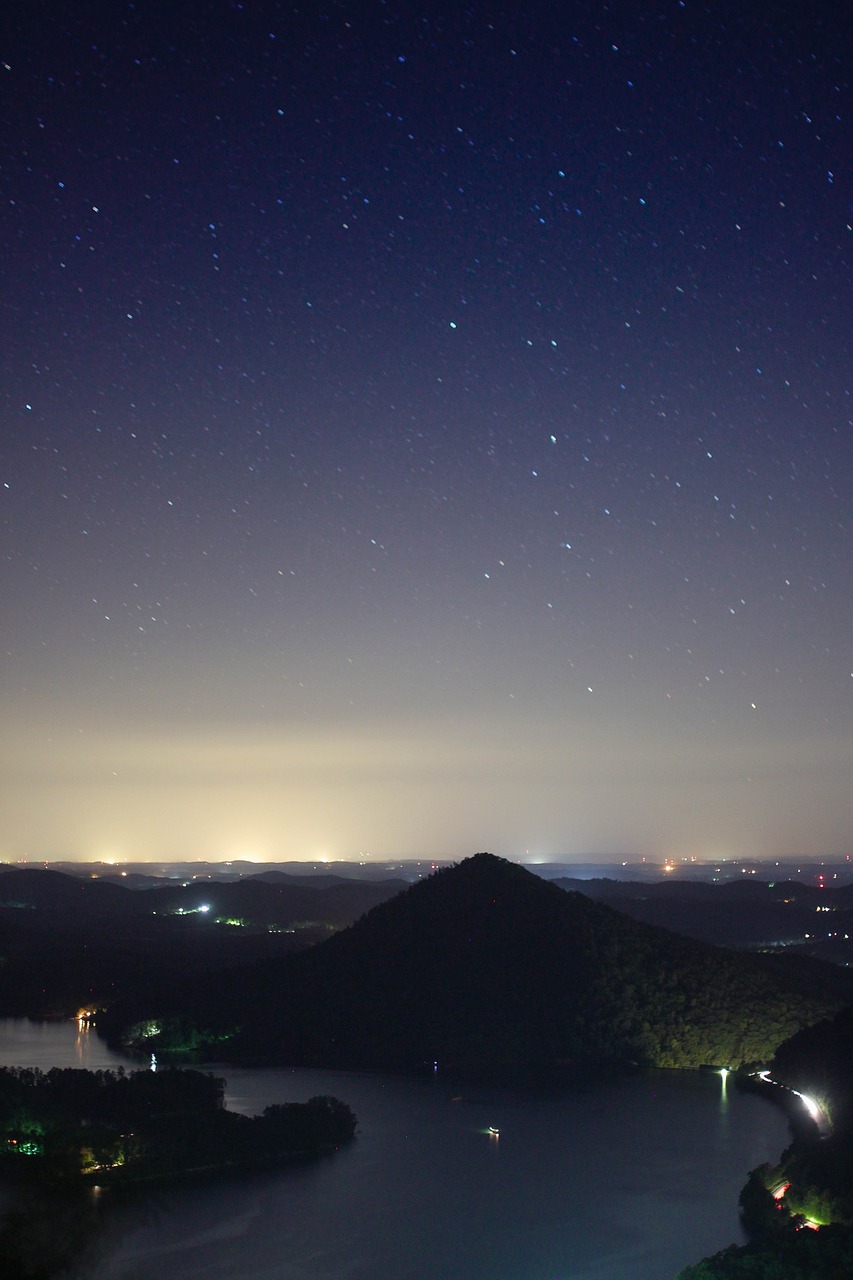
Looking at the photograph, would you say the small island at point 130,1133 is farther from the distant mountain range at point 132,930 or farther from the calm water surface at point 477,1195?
the distant mountain range at point 132,930

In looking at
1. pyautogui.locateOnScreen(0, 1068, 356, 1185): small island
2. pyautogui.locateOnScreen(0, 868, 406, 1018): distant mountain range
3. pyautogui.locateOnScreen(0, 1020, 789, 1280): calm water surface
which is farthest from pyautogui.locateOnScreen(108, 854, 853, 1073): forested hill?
pyautogui.locateOnScreen(0, 1068, 356, 1185): small island

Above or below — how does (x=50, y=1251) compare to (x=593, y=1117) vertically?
above

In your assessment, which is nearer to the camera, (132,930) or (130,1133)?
(130,1133)

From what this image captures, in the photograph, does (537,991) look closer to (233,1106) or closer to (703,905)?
(233,1106)

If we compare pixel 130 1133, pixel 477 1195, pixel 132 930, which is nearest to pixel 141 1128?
pixel 130 1133

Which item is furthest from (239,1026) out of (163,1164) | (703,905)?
(703,905)

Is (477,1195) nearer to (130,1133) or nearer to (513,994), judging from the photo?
(130,1133)
